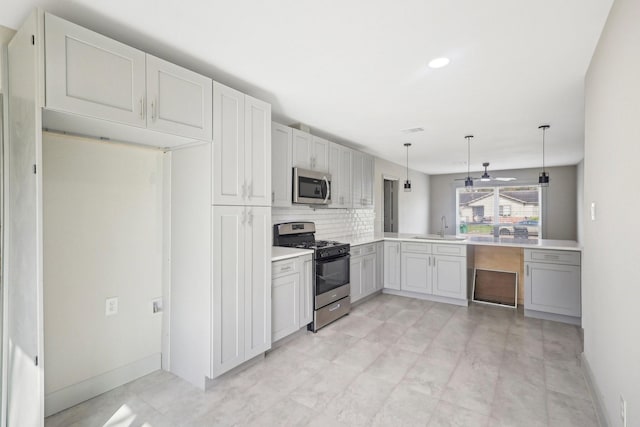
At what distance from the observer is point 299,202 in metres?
3.65

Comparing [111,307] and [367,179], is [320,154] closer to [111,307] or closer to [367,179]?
[367,179]

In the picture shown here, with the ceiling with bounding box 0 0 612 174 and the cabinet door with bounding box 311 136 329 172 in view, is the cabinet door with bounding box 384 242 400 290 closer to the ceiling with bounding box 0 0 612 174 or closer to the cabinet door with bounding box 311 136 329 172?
the cabinet door with bounding box 311 136 329 172

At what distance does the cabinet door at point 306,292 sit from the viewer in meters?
3.21

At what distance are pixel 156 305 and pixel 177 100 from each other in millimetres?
1680

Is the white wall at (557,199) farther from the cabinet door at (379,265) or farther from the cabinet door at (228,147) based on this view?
the cabinet door at (228,147)

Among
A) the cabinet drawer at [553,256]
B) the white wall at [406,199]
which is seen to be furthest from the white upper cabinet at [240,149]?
the white wall at [406,199]

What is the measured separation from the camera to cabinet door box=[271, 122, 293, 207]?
11.0 feet

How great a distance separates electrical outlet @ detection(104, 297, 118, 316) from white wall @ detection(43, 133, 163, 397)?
0.03m

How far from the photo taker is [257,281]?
265 centimetres

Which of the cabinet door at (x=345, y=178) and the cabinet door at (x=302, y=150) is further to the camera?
the cabinet door at (x=345, y=178)

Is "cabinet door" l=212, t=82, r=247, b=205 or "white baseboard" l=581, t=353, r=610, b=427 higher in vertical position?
"cabinet door" l=212, t=82, r=247, b=205

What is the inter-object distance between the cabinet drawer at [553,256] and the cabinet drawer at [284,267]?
9.44 feet

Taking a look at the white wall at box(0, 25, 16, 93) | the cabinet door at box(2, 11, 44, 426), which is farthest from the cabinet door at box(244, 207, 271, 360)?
the white wall at box(0, 25, 16, 93)

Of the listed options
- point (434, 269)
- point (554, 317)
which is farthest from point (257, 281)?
point (554, 317)
